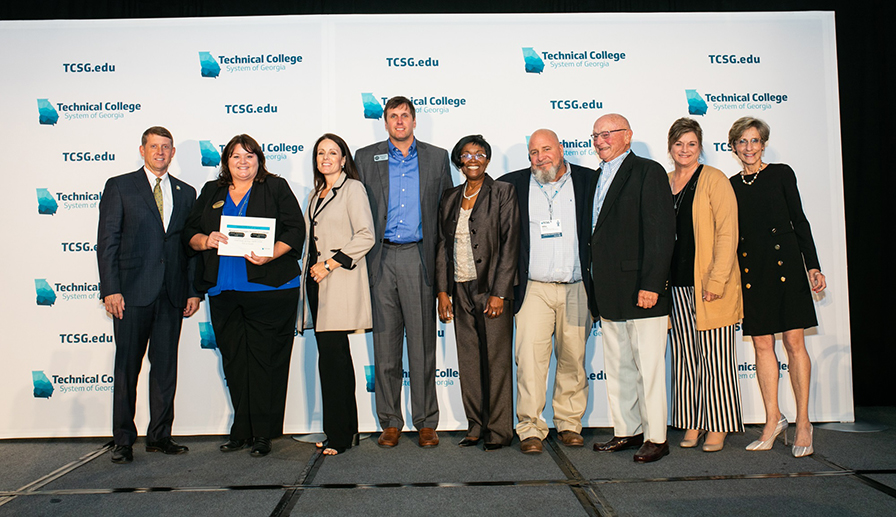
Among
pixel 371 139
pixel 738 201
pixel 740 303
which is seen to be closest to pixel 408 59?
pixel 371 139

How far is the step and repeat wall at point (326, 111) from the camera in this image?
11.9 ft

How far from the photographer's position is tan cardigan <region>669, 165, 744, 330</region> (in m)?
2.87

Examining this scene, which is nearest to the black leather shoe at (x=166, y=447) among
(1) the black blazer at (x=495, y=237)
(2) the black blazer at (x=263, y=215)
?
(2) the black blazer at (x=263, y=215)

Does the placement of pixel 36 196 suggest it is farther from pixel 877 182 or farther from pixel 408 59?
pixel 877 182

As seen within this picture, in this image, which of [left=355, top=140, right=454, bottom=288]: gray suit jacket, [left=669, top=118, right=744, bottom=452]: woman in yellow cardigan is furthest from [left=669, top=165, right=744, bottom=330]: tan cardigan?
[left=355, top=140, right=454, bottom=288]: gray suit jacket

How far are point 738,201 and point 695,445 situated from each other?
1.42 meters

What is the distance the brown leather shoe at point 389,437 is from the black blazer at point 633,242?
1.41m

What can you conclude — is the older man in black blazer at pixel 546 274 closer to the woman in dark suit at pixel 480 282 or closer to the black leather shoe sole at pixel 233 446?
the woman in dark suit at pixel 480 282

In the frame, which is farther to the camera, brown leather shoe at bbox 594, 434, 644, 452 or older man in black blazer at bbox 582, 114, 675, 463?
brown leather shoe at bbox 594, 434, 644, 452

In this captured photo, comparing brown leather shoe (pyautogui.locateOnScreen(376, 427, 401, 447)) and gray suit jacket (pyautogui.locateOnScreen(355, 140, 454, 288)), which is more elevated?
gray suit jacket (pyautogui.locateOnScreen(355, 140, 454, 288))

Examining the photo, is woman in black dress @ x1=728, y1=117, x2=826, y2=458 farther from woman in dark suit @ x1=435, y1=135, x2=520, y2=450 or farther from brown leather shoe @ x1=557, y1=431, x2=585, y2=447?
woman in dark suit @ x1=435, y1=135, x2=520, y2=450

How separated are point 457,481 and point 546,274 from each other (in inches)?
47.4

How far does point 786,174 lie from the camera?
9.93 ft

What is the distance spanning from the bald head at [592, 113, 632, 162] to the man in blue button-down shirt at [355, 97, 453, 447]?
3.23 ft
